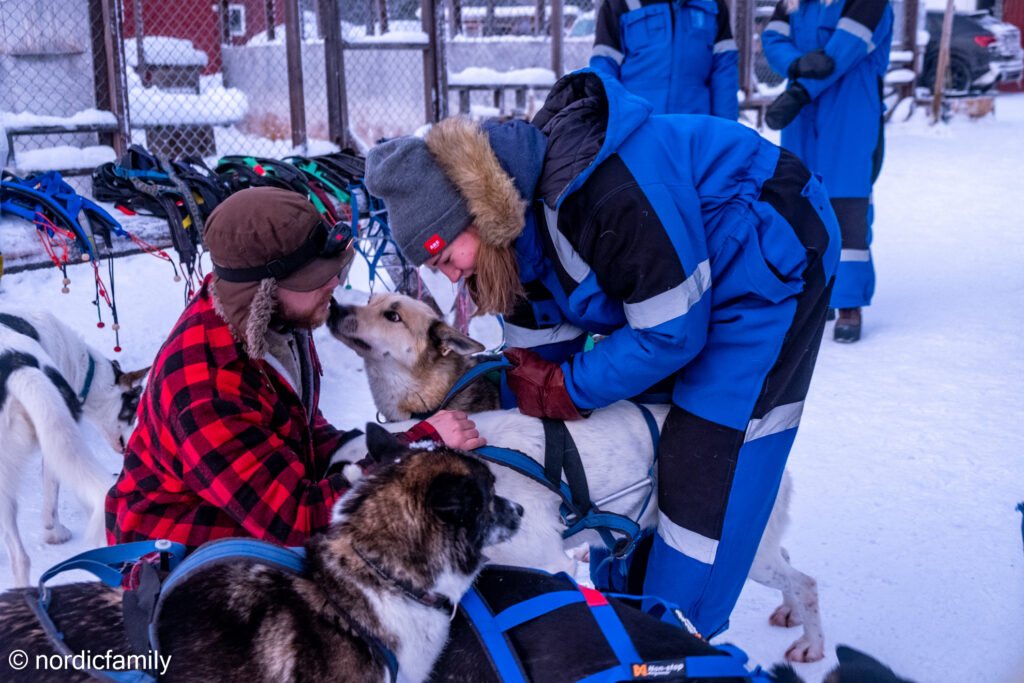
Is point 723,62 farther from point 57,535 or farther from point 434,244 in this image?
point 57,535

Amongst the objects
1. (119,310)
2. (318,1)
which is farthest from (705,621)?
(318,1)

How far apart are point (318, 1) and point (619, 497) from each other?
20.1 feet

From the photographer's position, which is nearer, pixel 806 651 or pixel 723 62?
pixel 806 651

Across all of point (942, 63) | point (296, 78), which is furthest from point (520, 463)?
point (942, 63)

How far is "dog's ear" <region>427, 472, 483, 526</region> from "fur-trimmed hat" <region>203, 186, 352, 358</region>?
0.61 meters

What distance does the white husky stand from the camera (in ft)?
9.68

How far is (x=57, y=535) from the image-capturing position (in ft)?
11.9

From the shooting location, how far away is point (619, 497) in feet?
7.07

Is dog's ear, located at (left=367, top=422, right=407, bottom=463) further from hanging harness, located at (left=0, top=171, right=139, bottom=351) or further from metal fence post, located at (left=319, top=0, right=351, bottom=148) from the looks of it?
metal fence post, located at (left=319, top=0, right=351, bottom=148)

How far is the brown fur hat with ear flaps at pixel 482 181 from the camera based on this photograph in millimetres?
1881

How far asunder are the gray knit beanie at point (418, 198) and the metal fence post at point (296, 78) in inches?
202

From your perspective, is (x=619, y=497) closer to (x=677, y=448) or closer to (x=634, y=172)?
(x=677, y=448)

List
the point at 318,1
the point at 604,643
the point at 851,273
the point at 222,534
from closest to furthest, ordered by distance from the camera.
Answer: the point at 604,643, the point at 222,534, the point at 851,273, the point at 318,1

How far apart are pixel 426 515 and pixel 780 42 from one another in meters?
5.33
